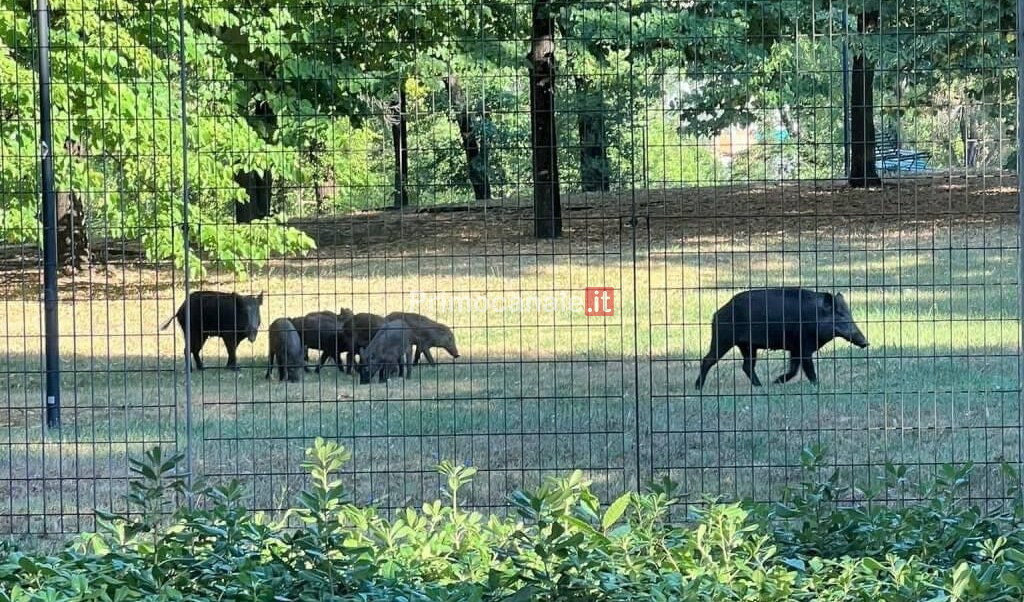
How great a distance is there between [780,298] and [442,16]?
324 centimetres

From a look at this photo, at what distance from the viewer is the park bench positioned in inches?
314

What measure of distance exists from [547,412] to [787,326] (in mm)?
2204

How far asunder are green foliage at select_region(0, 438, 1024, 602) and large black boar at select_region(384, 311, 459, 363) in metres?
7.19

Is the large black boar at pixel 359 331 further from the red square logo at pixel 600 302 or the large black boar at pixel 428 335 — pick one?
the red square logo at pixel 600 302

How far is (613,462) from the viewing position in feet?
27.2

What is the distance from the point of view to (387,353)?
441 inches

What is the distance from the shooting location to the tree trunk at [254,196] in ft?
38.8

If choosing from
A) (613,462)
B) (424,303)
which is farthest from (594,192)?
(424,303)

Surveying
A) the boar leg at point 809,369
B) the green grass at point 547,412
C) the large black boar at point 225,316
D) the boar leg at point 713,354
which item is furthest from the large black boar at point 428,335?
the boar leg at point 809,369

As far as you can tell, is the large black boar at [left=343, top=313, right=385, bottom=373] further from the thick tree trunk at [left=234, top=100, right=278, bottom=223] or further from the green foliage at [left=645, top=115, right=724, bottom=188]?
the green foliage at [left=645, top=115, right=724, bottom=188]

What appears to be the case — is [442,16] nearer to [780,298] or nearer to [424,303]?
[780,298]

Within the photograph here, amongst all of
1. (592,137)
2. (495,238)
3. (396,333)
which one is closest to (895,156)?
(592,137)

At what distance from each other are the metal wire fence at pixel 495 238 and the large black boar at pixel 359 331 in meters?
0.05

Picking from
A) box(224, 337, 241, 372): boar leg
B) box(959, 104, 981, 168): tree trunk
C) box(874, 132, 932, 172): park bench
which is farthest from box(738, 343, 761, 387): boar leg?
box(224, 337, 241, 372): boar leg
